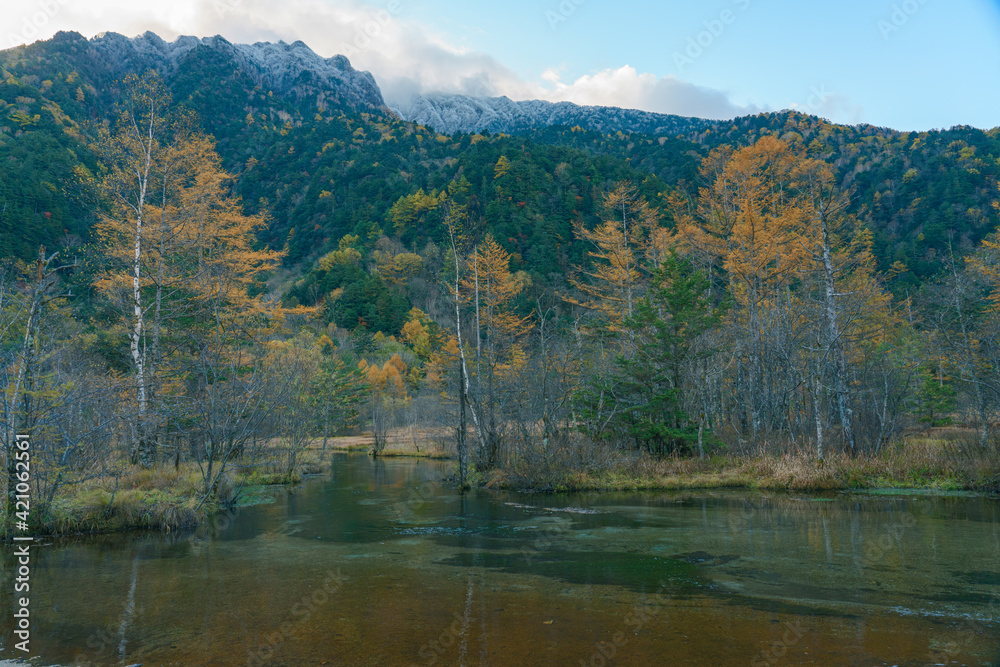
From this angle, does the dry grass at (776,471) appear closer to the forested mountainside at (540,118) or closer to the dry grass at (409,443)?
the dry grass at (409,443)

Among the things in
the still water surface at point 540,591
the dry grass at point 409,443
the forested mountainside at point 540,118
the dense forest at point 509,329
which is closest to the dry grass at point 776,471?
the dense forest at point 509,329

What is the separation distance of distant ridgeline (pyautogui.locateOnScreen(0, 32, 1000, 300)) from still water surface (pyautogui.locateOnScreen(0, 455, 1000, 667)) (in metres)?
13.6

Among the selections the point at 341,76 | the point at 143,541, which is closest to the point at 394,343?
the point at 143,541

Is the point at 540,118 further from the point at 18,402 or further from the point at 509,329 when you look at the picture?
the point at 18,402

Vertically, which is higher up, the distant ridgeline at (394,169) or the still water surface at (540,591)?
the distant ridgeline at (394,169)

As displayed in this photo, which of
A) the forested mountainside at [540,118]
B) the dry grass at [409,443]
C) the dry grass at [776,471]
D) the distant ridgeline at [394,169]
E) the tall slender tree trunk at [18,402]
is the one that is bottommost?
the dry grass at [409,443]

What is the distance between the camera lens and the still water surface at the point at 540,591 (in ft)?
16.2

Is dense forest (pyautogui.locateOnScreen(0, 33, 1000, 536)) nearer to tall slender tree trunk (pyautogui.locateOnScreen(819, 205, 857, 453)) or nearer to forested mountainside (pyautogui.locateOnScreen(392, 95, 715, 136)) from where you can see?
tall slender tree trunk (pyautogui.locateOnScreen(819, 205, 857, 453))

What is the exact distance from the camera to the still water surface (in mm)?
4934

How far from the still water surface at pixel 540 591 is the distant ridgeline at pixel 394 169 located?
1364cm

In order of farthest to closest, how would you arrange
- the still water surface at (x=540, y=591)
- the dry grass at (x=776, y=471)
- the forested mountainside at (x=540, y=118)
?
the forested mountainside at (x=540, y=118) < the dry grass at (x=776, y=471) < the still water surface at (x=540, y=591)

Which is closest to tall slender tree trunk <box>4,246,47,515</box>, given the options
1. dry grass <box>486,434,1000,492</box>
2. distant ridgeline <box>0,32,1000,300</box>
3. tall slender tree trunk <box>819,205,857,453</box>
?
distant ridgeline <box>0,32,1000,300</box>

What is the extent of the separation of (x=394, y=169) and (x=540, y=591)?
91.6m

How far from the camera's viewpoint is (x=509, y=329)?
1209 inches
